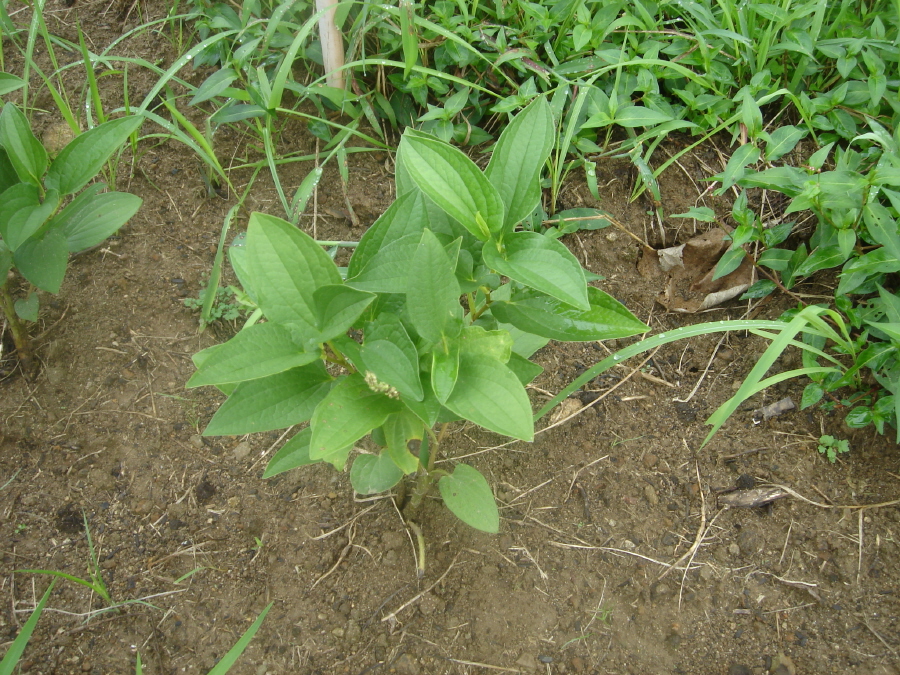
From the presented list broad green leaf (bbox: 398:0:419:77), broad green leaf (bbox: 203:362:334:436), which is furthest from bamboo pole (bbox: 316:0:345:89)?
broad green leaf (bbox: 203:362:334:436)

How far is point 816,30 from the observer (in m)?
2.03

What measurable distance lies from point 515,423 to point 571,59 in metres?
1.50

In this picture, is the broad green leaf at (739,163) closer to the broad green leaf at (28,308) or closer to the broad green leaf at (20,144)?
the broad green leaf at (20,144)

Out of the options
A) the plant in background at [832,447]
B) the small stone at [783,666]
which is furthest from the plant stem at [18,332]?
the plant in background at [832,447]

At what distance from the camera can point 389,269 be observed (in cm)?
104

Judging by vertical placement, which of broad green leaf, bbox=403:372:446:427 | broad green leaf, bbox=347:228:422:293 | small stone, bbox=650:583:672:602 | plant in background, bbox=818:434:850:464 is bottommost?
small stone, bbox=650:583:672:602

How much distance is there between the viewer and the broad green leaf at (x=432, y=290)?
36.6 inches

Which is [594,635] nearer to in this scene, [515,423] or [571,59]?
[515,423]

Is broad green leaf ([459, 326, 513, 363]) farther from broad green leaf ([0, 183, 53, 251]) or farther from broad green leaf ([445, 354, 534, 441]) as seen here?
broad green leaf ([0, 183, 53, 251])

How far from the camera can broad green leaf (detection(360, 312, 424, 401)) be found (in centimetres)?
100

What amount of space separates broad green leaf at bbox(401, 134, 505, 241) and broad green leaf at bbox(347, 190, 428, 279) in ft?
0.15

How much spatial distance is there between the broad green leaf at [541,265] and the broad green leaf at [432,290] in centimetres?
10

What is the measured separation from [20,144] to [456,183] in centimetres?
105

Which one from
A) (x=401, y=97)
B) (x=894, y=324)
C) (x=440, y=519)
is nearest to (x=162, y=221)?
(x=401, y=97)
